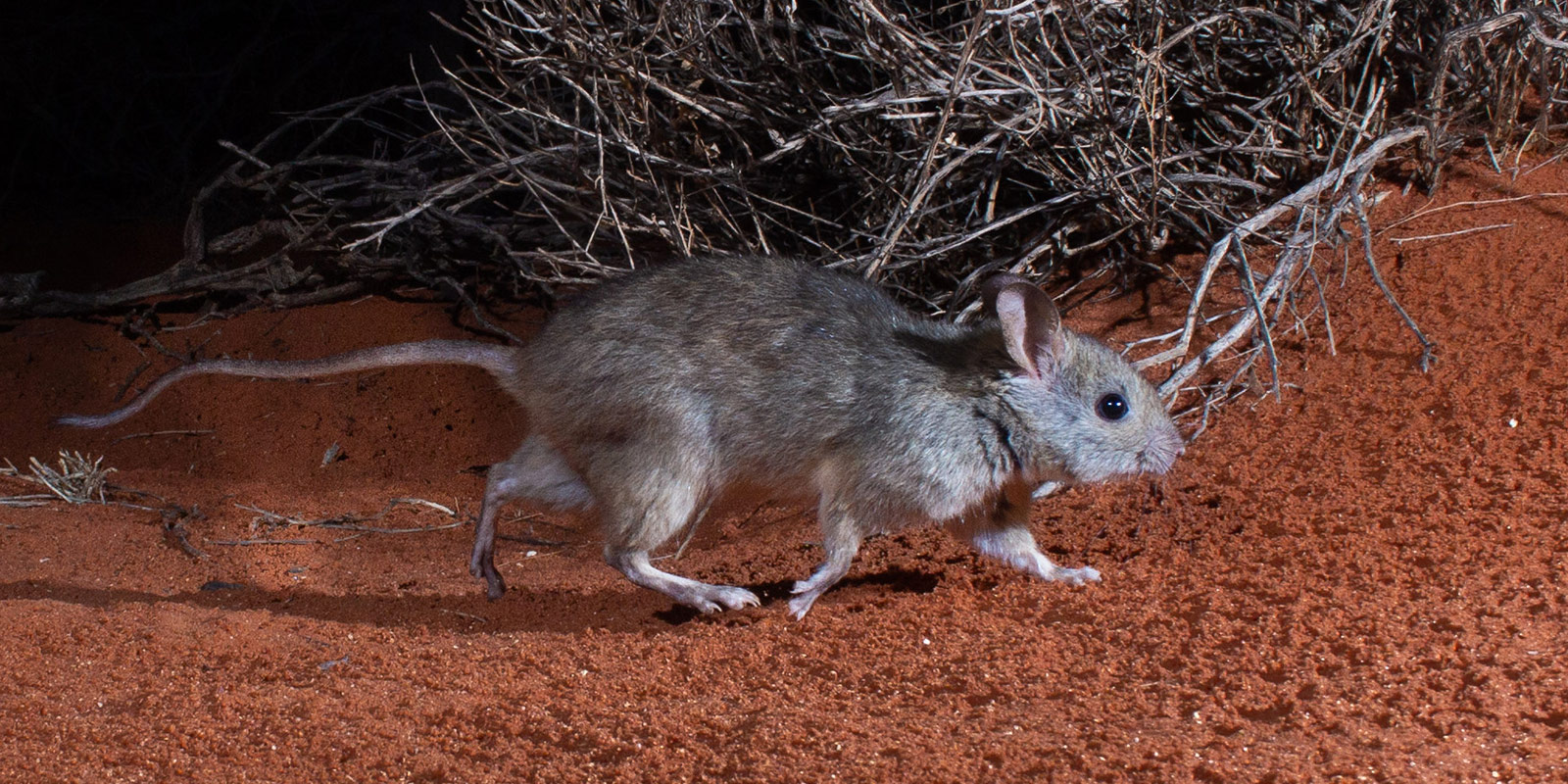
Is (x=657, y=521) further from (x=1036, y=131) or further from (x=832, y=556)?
(x=1036, y=131)

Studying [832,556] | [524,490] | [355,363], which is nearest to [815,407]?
[832,556]

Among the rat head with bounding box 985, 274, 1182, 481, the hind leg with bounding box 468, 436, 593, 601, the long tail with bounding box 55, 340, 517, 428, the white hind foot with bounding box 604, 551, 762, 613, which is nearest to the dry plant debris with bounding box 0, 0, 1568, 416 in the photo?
the rat head with bounding box 985, 274, 1182, 481

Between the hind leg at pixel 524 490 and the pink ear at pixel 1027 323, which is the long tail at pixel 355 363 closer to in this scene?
the hind leg at pixel 524 490

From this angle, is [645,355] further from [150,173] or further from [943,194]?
[150,173]

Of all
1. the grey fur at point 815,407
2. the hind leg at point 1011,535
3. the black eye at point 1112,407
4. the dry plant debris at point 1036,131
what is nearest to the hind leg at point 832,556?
the grey fur at point 815,407

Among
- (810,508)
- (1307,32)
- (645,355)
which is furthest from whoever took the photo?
(1307,32)

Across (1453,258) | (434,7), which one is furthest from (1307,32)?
(434,7)

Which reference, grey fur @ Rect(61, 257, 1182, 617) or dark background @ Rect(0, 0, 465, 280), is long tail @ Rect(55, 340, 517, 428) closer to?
grey fur @ Rect(61, 257, 1182, 617)
